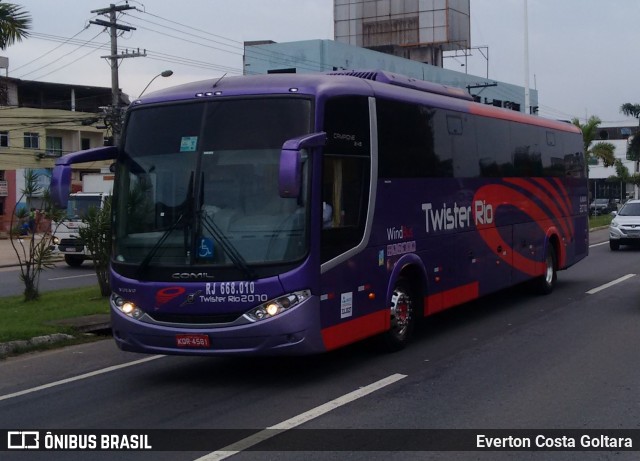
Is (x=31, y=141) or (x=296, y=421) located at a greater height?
(x=31, y=141)

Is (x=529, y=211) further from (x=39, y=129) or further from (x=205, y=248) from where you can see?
(x=39, y=129)

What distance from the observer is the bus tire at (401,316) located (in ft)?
34.2

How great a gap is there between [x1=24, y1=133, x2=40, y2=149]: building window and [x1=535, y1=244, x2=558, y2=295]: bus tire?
47.5m

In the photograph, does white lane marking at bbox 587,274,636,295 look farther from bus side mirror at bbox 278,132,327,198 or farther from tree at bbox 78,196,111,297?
bus side mirror at bbox 278,132,327,198

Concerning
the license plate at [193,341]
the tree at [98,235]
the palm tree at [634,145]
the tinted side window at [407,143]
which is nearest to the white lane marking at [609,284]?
the tinted side window at [407,143]

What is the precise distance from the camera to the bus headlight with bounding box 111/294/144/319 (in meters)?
8.99

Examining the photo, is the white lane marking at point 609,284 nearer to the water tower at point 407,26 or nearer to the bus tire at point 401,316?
the bus tire at point 401,316

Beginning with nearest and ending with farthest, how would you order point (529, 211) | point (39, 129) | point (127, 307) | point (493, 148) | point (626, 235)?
point (127, 307) < point (493, 148) < point (529, 211) < point (626, 235) < point (39, 129)

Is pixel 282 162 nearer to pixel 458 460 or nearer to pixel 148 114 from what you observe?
pixel 148 114

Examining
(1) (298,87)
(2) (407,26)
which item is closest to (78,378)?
(1) (298,87)

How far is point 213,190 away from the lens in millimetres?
8695

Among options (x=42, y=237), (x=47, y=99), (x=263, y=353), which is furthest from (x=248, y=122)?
(x=47, y=99)

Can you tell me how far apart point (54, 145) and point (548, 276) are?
49.4 m

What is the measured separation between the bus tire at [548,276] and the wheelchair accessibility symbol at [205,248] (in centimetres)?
923
